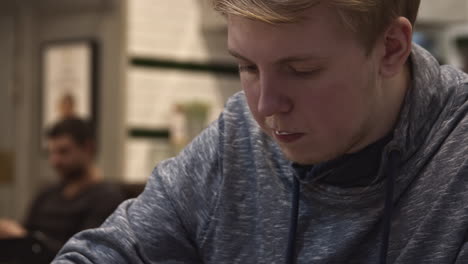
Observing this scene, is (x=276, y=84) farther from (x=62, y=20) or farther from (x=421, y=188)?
(x=62, y=20)

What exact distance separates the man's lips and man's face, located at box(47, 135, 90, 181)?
3057 mm

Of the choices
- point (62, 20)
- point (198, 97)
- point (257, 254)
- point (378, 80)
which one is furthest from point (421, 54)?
point (62, 20)

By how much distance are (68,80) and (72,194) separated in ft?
4.13

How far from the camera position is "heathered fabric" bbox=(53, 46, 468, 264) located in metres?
1.13

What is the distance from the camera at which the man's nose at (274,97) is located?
3.44 ft

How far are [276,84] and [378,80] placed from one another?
0.15 metres

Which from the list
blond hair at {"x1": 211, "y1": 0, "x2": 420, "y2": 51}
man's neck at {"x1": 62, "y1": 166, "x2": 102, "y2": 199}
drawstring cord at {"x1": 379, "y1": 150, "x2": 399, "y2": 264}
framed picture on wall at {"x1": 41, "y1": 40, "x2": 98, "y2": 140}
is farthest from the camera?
framed picture on wall at {"x1": 41, "y1": 40, "x2": 98, "y2": 140}

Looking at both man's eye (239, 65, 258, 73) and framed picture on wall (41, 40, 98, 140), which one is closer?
man's eye (239, 65, 258, 73)

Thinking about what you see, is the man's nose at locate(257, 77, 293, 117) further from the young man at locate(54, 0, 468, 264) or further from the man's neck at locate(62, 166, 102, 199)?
the man's neck at locate(62, 166, 102, 199)

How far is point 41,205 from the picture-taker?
416 cm

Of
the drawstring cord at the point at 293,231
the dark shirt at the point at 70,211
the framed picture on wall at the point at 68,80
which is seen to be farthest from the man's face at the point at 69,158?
the drawstring cord at the point at 293,231

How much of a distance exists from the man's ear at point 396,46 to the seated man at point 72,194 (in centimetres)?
273

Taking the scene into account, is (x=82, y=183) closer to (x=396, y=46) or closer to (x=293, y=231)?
(x=293, y=231)

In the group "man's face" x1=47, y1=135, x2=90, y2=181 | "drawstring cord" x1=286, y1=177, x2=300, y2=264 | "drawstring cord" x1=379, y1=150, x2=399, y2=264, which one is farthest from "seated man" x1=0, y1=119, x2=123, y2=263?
"drawstring cord" x1=379, y1=150, x2=399, y2=264
